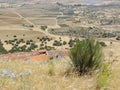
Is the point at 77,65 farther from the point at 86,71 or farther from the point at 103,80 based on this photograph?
the point at 103,80

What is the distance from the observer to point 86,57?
700 cm

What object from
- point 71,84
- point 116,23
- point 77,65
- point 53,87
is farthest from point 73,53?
point 116,23

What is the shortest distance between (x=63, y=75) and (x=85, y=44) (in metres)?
0.87

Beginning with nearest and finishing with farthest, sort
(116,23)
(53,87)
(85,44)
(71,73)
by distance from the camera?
(53,87) → (71,73) → (85,44) → (116,23)

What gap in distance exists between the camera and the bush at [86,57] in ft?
23.0

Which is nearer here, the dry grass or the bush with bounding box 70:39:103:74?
the dry grass

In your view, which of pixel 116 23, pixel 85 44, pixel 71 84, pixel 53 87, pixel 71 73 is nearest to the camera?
pixel 53 87

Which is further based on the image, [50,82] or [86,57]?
[86,57]

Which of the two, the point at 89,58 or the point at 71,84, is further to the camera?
the point at 89,58

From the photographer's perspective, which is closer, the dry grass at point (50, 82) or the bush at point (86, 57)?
the dry grass at point (50, 82)

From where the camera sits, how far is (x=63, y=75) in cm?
679

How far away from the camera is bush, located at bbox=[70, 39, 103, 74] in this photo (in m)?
7.01

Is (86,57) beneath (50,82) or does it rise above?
above

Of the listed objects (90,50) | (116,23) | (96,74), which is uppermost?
(90,50)
